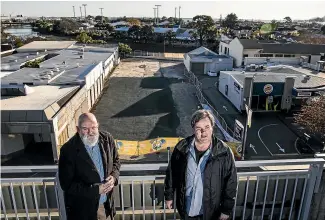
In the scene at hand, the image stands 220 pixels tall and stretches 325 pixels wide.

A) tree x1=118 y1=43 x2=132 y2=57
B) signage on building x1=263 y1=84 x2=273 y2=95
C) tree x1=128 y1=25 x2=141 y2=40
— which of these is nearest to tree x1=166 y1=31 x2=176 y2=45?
tree x1=128 y1=25 x2=141 y2=40

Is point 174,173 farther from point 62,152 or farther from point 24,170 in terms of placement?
point 24,170

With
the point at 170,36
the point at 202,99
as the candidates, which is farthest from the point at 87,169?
the point at 170,36

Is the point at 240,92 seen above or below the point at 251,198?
below

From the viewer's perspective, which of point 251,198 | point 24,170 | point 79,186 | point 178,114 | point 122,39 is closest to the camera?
point 79,186

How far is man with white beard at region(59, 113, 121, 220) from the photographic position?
9.98ft

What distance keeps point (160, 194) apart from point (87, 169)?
130 cm

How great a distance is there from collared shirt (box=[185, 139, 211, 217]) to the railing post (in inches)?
66.9

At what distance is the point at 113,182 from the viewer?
3.17 m

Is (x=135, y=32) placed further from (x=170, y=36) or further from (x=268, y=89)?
(x=268, y=89)

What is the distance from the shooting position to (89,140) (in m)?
3.09

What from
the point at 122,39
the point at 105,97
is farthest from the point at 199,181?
the point at 122,39

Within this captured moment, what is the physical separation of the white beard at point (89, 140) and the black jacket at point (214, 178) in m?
0.86

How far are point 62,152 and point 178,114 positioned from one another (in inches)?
757

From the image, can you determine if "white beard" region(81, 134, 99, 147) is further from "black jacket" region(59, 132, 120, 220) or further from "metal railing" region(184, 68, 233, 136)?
"metal railing" region(184, 68, 233, 136)
